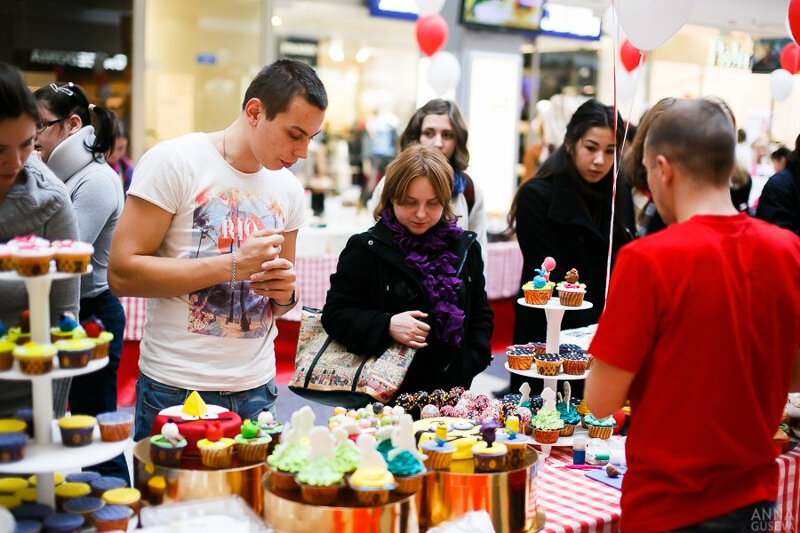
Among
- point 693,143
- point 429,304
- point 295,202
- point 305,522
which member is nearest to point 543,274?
point 429,304

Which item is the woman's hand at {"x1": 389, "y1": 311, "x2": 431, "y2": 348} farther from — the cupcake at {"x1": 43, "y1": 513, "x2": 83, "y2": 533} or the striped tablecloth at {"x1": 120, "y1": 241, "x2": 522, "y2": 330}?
the striped tablecloth at {"x1": 120, "y1": 241, "x2": 522, "y2": 330}

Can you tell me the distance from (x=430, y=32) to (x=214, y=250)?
6133 millimetres

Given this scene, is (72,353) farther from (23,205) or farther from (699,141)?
(699,141)

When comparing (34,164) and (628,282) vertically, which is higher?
(34,164)

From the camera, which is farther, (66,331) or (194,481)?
(194,481)

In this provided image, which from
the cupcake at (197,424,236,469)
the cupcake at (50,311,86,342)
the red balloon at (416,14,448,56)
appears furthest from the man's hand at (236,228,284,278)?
the red balloon at (416,14,448,56)

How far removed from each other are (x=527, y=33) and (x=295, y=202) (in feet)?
30.1

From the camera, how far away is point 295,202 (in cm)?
240

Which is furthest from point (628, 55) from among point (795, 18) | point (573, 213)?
point (573, 213)

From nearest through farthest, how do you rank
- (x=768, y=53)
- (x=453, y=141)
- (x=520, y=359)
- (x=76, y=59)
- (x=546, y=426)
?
(x=546, y=426) → (x=520, y=359) → (x=453, y=141) → (x=76, y=59) → (x=768, y=53)

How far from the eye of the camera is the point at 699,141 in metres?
1.67

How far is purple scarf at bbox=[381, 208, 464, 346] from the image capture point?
2.65 meters

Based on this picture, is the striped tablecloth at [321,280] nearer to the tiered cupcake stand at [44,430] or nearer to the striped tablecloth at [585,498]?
the striped tablecloth at [585,498]

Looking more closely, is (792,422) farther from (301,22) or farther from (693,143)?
(301,22)
